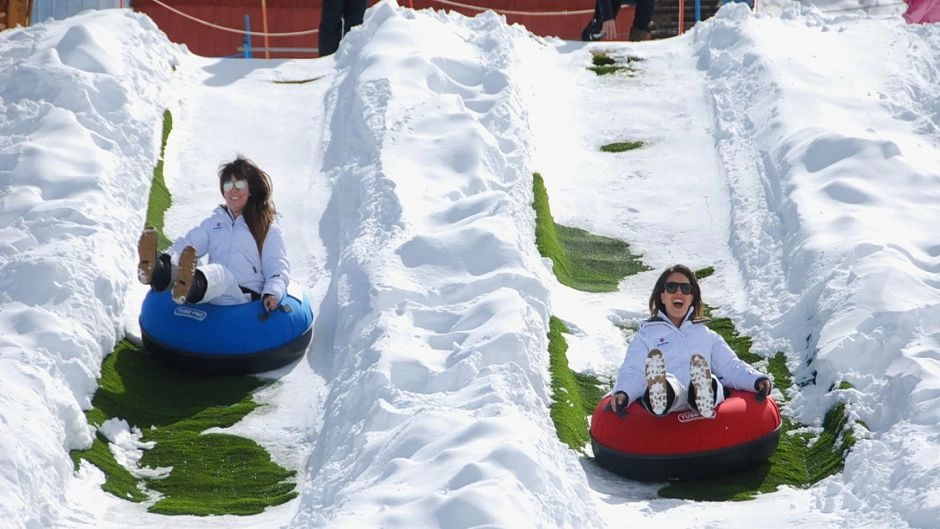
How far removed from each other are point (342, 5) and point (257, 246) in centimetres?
752

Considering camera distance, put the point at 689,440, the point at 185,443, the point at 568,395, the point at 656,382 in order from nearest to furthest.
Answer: the point at 656,382 < the point at 689,440 < the point at 185,443 < the point at 568,395

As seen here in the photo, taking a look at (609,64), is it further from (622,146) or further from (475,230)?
(475,230)

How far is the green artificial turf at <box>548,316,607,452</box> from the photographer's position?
26.0 ft

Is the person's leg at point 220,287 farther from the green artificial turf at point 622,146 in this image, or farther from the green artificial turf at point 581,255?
the green artificial turf at point 622,146

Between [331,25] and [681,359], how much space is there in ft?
31.3

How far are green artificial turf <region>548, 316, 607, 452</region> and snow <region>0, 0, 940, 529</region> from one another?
5.9 inches

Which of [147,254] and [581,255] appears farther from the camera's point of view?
[581,255]

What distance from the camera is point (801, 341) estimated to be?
9047 millimetres

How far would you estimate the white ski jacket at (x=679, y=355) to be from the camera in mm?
7480

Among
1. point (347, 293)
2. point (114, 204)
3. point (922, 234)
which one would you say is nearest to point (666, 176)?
point (922, 234)

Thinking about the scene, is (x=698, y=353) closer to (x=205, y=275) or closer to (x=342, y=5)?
(x=205, y=275)

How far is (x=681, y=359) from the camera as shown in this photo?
24.8 ft

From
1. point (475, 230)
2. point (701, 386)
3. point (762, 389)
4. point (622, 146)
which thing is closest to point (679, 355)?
point (701, 386)

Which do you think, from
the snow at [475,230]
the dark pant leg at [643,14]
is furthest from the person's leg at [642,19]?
the snow at [475,230]
